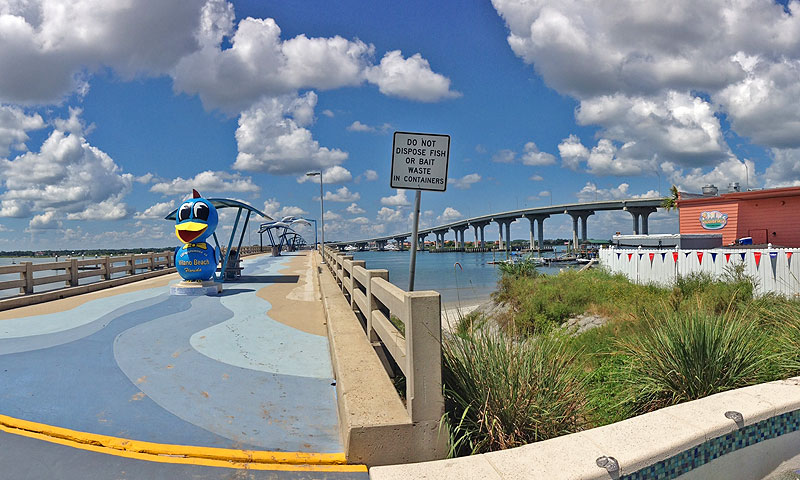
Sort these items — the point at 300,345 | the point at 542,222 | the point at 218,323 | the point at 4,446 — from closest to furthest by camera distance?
the point at 4,446 < the point at 300,345 < the point at 218,323 < the point at 542,222

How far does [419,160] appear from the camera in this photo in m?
5.65

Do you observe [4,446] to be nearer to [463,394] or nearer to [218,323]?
[463,394]

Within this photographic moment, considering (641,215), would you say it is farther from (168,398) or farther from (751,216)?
(168,398)

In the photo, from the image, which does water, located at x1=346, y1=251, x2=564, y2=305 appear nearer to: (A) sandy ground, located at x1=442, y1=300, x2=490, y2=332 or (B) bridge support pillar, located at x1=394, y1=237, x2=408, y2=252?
(A) sandy ground, located at x1=442, y1=300, x2=490, y2=332

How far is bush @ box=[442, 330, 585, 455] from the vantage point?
3.77 m

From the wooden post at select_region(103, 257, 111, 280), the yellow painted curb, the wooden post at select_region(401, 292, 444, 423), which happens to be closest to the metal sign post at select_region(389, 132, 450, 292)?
the wooden post at select_region(401, 292, 444, 423)

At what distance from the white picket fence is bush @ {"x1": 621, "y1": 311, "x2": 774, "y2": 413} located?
25.4 feet

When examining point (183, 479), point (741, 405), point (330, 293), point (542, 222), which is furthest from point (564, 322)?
point (542, 222)

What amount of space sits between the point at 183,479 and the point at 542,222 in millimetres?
107058

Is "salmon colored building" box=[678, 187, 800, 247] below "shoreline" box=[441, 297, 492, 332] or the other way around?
the other way around

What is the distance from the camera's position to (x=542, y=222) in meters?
105

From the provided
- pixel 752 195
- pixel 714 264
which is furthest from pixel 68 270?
pixel 752 195

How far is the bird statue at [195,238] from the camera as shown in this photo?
579 inches

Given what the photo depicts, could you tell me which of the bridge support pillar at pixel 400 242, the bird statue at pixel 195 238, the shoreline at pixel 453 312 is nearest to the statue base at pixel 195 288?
the bird statue at pixel 195 238
